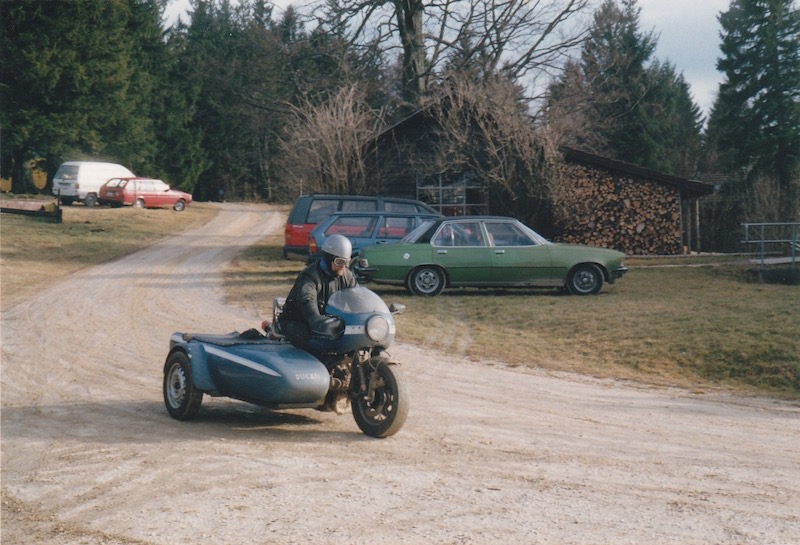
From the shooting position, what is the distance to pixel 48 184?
55.1 m

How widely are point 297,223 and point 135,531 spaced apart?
18812 mm

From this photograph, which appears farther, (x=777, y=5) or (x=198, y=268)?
(x=777, y=5)

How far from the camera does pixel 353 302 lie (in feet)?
27.9

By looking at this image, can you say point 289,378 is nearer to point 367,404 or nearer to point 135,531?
point 367,404

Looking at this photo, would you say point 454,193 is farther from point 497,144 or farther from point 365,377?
point 365,377

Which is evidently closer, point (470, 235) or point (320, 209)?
point (470, 235)

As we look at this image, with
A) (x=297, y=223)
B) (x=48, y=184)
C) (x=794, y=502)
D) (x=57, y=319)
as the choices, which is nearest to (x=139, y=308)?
(x=57, y=319)

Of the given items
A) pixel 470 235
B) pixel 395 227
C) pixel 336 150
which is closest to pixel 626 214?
pixel 336 150

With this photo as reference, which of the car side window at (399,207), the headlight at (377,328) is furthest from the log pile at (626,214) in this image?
the headlight at (377,328)

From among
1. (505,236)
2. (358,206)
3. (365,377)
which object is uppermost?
(358,206)

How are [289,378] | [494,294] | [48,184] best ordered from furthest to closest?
[48,184]
[494,294]
[289,378]

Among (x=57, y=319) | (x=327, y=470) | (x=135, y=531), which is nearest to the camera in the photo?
(x=135, y=531)

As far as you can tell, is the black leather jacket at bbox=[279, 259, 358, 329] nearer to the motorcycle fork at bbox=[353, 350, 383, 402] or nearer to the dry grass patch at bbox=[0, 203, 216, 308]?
the motorcycle fork at bbox=[353, 350, 383, 402]

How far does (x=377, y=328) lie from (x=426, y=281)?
→ 11.6 metres
